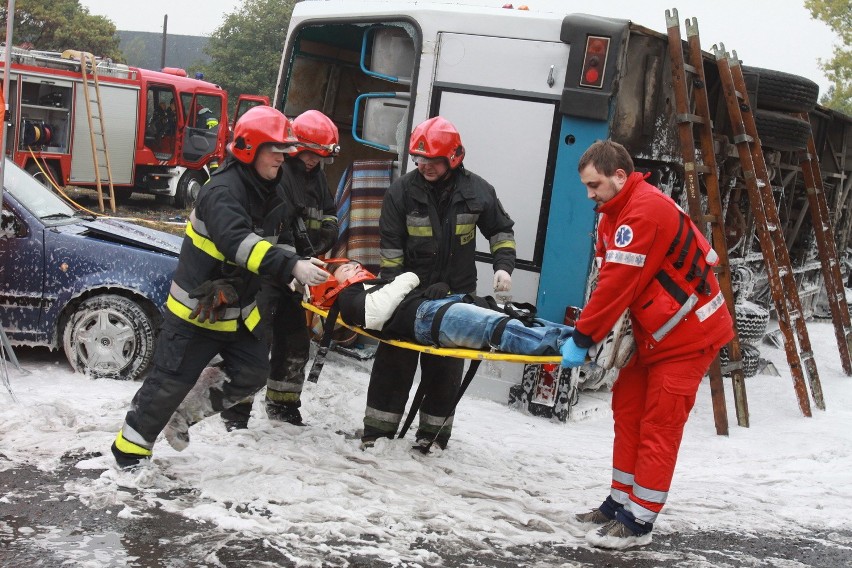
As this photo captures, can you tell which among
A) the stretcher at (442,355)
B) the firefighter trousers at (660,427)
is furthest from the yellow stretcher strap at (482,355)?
the firefighter trousers at (660,427)

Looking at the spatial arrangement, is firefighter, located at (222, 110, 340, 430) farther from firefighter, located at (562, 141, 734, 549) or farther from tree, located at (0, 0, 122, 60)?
tree, located at (0, 0, 122, 60)

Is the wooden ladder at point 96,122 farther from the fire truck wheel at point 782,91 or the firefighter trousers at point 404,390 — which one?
the firefighter trousers at point 404,390

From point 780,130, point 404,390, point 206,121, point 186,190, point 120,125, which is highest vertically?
point 780,130

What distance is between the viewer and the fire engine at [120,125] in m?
18.3

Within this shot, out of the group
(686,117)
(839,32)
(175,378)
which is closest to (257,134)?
(175,378)

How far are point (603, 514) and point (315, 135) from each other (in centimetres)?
288

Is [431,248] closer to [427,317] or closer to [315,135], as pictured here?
[427,317]

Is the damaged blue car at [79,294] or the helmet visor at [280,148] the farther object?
the damaged blue car at [79,294]

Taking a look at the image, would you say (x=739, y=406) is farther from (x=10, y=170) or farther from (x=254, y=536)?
(x=10, y=170)

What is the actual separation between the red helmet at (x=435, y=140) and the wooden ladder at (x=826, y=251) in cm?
522

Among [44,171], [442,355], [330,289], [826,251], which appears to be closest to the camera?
[442,355]

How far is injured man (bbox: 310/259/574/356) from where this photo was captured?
15.9 feet

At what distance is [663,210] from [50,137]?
1662 cm

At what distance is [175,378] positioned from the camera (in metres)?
4.74
